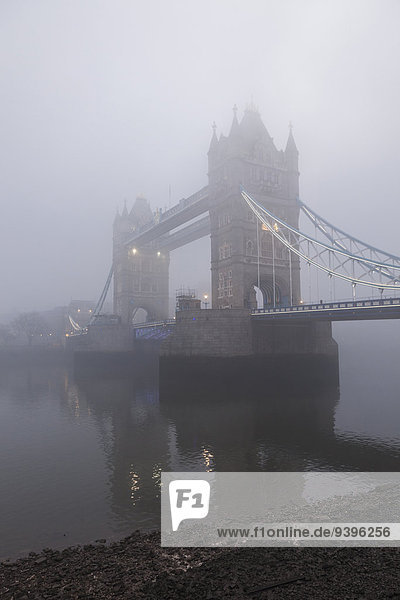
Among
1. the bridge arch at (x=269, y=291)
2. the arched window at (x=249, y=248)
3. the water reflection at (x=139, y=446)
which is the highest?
the arched window at (x=249, y=248)

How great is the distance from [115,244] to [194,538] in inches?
3325

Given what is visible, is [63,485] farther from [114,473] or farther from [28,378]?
[28,378]

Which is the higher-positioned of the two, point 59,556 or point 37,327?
point 37,327

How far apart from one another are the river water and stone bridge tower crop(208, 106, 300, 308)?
14.4 meters

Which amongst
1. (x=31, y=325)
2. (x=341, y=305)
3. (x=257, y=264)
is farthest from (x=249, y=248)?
(x=31, y=325)

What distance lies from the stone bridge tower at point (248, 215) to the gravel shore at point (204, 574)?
38703mm

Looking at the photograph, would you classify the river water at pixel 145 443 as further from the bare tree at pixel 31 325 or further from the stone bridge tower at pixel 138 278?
the bare tree at pixel 31 325

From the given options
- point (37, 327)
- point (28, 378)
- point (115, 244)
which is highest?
point (115, 244)

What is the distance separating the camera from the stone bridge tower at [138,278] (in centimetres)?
8269

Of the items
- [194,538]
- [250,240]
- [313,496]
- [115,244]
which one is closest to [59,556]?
[194,538]

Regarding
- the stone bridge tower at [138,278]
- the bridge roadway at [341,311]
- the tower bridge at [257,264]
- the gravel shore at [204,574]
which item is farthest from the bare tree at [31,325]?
the gravel shore at [204,574]

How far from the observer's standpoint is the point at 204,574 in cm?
909

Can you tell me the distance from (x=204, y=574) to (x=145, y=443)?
14220 mm

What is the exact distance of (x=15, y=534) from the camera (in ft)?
40.4
